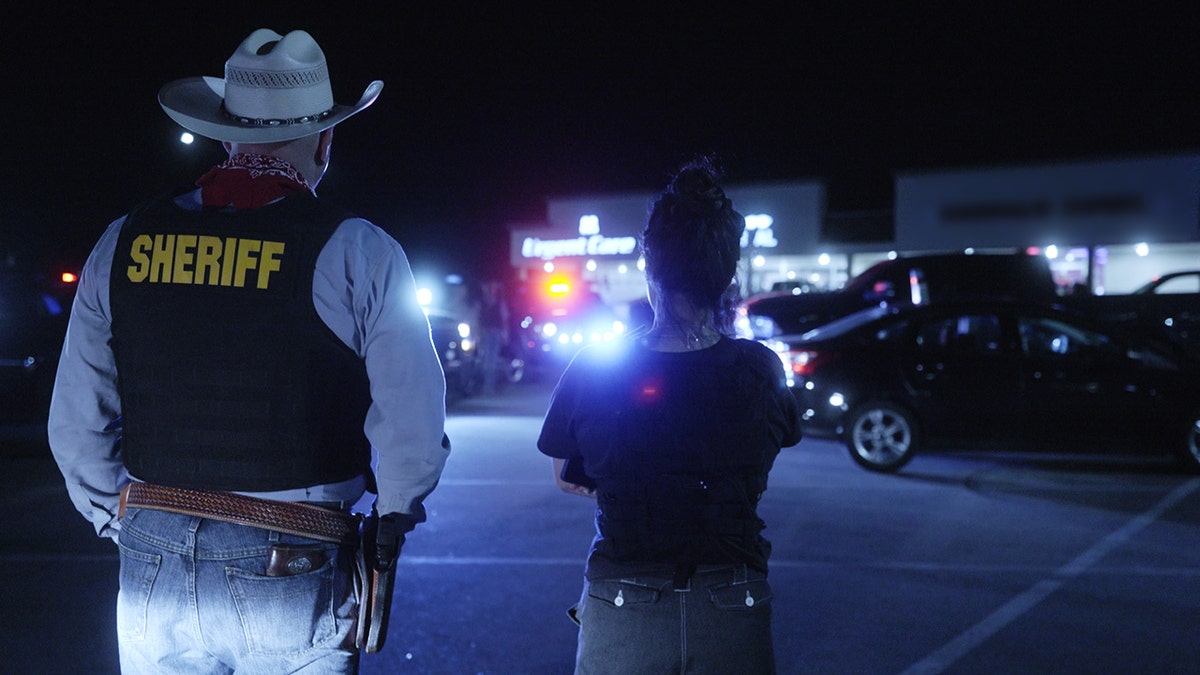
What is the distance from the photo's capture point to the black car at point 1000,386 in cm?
966

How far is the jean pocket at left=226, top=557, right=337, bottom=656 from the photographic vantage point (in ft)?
6.83

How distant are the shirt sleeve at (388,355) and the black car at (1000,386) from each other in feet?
27.3

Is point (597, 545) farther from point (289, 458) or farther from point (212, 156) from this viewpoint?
point (212, 156)

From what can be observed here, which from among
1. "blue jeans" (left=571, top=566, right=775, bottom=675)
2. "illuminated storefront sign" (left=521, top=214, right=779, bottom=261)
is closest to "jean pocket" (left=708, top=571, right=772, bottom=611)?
"blue jeans" (left=571, top=566, right=775, bottom=675)

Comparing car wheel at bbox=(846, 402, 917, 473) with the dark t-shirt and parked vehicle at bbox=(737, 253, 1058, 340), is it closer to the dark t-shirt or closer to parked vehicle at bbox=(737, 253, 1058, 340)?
parked vehicle at bbox=(737, 253, 1058, 340)

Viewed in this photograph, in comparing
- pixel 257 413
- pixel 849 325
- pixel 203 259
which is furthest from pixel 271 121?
pixel 849 325

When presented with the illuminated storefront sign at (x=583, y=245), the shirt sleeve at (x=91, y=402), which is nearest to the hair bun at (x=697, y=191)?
the shirt sleeve at (x=91, y=402)

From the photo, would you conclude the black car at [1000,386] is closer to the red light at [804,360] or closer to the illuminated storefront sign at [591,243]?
the red light at [804,360]

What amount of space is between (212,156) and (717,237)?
24.8m

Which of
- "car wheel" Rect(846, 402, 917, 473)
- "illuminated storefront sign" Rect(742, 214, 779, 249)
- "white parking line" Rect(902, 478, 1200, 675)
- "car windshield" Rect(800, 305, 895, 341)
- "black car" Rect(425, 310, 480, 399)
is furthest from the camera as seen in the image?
"illuminated storefront sign" Rect(742, 214, 779, 249)

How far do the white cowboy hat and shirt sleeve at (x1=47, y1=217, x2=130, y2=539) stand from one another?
321 mm

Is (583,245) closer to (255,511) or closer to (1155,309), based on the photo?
(1155,309)

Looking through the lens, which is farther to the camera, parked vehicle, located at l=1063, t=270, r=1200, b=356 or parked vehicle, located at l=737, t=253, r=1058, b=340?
parked vehicle, located at l=737, t=253, r=1058, b=340

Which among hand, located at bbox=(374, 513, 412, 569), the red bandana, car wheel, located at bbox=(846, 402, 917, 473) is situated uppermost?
the red bandana
